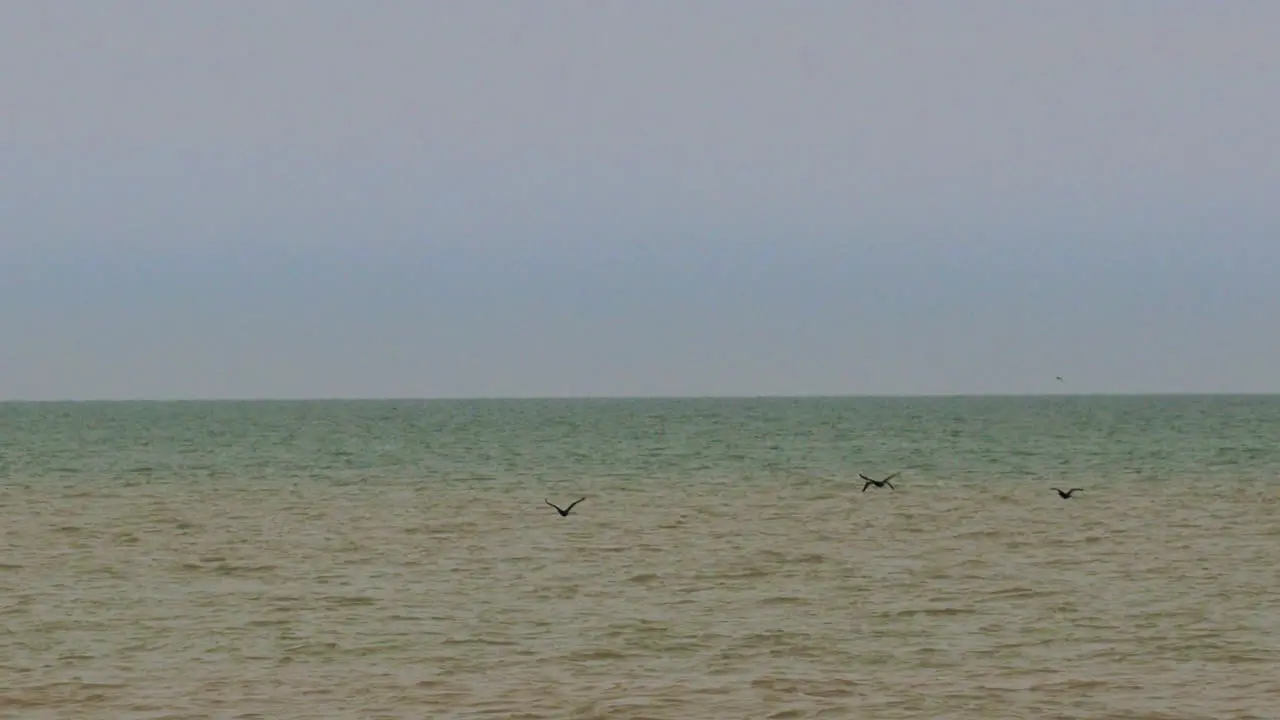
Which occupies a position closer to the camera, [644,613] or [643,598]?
[644,613]

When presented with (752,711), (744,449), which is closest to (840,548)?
(752,711)

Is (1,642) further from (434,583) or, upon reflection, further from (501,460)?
(501,460)

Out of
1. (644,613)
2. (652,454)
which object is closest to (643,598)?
(644,613)

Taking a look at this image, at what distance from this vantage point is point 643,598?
103 ft

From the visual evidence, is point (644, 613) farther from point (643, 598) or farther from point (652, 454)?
point (652, 454)

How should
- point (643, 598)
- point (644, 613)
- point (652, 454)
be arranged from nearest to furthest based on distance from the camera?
point (644, 613) → point (643, 598) → point (652, 454)

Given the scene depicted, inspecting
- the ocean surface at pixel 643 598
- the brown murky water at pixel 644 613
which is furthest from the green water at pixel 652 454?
the brown murky water at pixel 644 613

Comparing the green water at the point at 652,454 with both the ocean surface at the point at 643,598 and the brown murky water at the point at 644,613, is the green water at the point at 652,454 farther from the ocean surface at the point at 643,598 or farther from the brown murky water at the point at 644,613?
the brown murky water at the point at 644,613

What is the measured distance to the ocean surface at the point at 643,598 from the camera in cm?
2211

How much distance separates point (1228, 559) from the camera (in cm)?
3709

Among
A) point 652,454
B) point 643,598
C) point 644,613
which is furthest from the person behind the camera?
point 652,454

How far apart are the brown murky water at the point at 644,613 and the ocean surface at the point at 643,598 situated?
0.10 meters

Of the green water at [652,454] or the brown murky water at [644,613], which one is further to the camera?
the green water at [652,454]

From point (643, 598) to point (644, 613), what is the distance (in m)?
2.03
